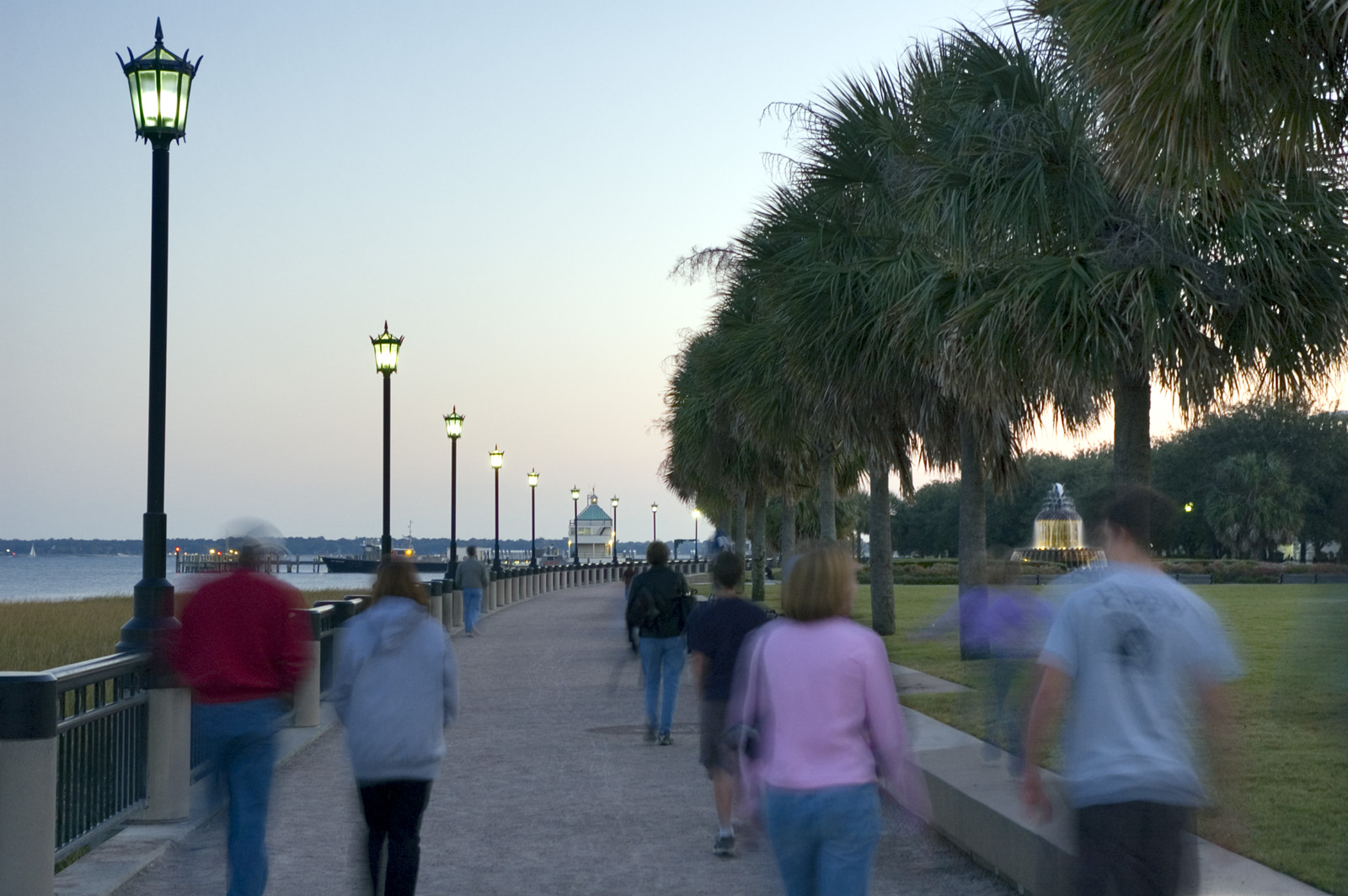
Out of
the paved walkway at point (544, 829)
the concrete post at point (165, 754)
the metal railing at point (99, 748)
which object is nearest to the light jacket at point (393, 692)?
the paved walkway at point (544, 829)

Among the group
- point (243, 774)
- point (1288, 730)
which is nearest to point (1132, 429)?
point (1288, 730)

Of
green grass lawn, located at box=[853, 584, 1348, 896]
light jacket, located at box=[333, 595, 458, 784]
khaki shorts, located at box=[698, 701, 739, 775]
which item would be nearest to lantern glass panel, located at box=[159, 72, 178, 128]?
light jacket, located at box=[333, 595, 458, 784]

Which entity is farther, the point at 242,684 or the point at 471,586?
the point at 471,586

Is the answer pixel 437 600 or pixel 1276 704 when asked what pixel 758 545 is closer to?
pixel 437 600

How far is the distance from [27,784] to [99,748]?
1.78 meters

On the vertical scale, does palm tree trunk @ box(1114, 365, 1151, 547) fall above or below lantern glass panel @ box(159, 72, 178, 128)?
below

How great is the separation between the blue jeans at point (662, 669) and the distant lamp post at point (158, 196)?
13.6 feet

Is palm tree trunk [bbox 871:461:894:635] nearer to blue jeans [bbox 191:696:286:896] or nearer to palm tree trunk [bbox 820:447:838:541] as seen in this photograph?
palm tree trunk [bbox 820:447:838:541]

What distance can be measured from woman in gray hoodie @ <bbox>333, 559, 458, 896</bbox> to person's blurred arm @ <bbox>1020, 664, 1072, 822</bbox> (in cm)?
255

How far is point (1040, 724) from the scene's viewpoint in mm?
4438

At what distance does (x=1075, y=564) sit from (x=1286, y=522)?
74.8ft

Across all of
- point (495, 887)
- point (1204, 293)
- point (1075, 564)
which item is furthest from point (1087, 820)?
point (1075, 564)

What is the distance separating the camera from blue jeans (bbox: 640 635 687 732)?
12258mm

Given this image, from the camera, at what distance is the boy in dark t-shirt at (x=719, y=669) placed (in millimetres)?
8289
